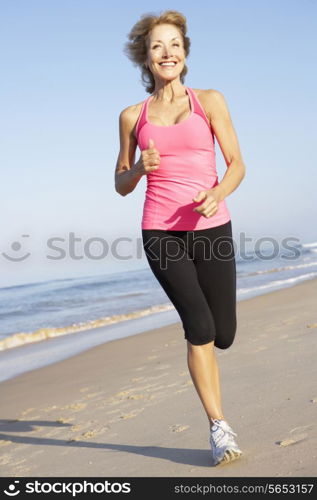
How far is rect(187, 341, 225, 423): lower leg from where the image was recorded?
10.1 ft

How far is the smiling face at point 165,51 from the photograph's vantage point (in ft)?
10.7

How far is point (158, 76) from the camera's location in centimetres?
331

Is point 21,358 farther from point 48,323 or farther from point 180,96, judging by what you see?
point 180,96

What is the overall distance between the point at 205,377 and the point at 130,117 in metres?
1.40

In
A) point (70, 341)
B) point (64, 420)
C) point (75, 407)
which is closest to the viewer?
point (64, 420)

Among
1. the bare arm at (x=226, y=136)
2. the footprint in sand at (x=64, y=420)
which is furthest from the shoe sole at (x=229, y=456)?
the footprint in sand at (x=64, y=420)

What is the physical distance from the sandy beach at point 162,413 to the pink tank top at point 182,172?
1.16 metres

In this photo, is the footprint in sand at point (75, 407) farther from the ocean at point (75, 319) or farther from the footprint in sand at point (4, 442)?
the ocean at point (75, 319)

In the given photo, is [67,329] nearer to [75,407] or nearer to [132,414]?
[75,407]

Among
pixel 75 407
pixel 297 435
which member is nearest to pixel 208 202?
pixel 297 435

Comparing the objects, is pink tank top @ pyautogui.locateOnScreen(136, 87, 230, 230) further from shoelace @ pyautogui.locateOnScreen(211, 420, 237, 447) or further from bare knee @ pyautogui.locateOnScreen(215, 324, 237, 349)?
shoelace @ pyautogui.locateOnScreen(211, 420, 237, 447)

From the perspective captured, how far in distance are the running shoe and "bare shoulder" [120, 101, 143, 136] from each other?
1.56 meters

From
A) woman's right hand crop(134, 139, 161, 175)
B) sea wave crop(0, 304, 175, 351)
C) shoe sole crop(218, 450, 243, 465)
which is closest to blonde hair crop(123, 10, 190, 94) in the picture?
woman's right hand crop(134, 139, 161, 175)

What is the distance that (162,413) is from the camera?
4250 mm
